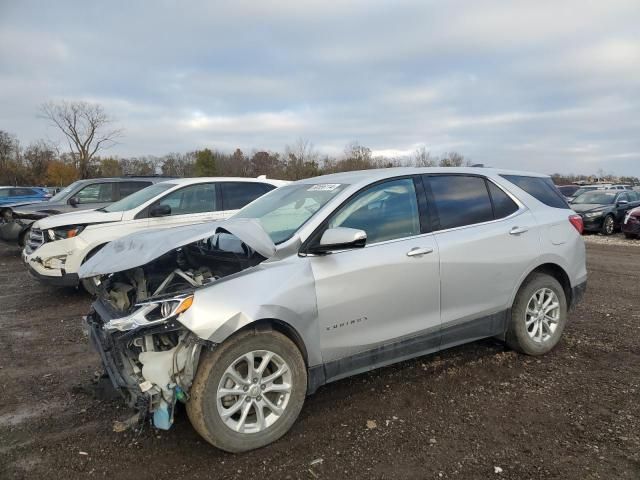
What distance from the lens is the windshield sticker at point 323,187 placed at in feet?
12.4

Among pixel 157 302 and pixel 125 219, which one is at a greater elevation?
pixel 125 219

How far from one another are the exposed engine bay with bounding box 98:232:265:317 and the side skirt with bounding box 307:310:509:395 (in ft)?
3.07

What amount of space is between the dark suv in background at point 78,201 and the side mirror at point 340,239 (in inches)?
334

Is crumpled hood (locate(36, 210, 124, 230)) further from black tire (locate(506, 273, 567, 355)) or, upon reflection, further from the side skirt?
black tire (locate(506, 273, 567, 355))

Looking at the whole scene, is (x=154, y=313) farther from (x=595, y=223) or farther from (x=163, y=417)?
(x=595, y=223)

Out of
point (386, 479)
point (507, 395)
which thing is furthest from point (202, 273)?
point (507, 395)

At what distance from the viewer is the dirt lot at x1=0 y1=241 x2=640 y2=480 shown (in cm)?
283

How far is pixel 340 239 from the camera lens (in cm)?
310

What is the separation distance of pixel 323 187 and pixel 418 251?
964 millimetres

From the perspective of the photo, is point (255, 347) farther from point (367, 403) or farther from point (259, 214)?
point (259, 214)

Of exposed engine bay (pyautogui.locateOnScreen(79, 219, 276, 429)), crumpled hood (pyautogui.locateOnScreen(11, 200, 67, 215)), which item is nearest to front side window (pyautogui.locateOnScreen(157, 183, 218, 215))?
crumpled hood (pyautogui.locateOnScreen(11, 200, 67, 215))

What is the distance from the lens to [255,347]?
2.93 m

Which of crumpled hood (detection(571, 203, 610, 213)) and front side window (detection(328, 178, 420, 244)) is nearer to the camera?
front side window (detection(328, 178, 420, 244))

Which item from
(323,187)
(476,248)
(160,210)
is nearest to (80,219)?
(160,210)
